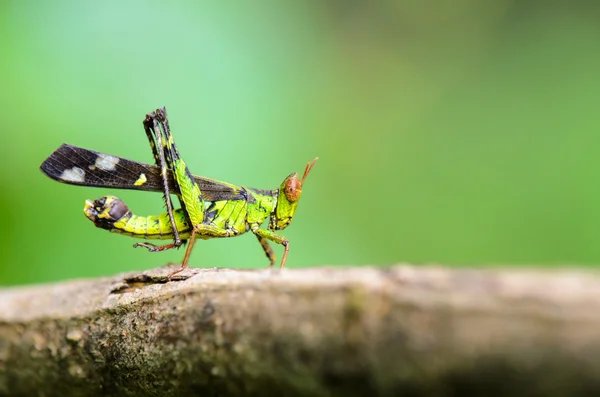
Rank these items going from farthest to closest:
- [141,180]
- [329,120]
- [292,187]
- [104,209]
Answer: [329,120] → [292,187] → [141,180] → [104,209]

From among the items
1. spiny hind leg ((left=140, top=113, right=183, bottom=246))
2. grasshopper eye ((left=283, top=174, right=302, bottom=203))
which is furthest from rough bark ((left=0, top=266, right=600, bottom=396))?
grasshopper eye ((left=283, top=174, right=302, bottom=203))

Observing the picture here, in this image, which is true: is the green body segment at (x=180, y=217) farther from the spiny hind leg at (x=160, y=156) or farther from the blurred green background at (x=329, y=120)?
the blurred green background at (x=329, y=120)

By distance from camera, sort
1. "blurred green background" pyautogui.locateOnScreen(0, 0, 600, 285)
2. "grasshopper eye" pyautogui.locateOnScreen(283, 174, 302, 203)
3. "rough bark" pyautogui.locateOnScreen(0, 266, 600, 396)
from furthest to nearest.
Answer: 1. "blurred green background" pyautogui.locateOnScreen(0, 0, 600, 285)
2. "grasshopper eye" pyautogui.locateOnScreen(283, 174, 302, 203)
3. "rough bark" pyautogui.locateOnScreen(0, 266, 600, 396)

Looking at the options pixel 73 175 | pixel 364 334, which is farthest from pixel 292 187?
pixel 364 334

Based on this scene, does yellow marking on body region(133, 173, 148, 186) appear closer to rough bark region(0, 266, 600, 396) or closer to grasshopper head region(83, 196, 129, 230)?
grasshopper head region(83, 196, 129, 230)

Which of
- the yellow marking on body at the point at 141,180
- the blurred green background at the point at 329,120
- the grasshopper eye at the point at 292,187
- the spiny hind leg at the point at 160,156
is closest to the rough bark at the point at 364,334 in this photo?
the spiny hind leg at the point at 160,156

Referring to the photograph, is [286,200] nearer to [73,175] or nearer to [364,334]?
[73,175]

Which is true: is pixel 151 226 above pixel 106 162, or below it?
below

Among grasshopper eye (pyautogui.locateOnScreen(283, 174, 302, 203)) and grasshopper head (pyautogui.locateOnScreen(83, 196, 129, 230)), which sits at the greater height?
grasshopper eye (pyautogui.locateOnScreen(283, 174, 302, 203))
